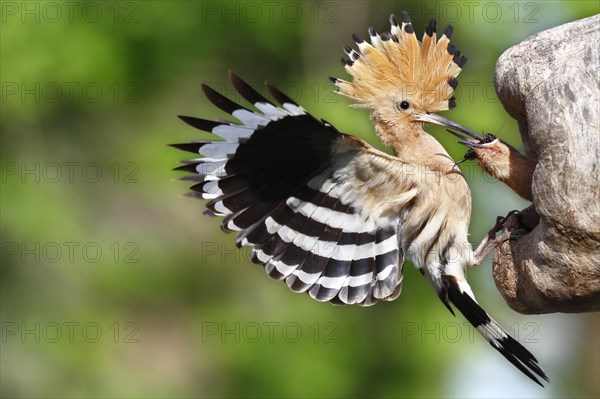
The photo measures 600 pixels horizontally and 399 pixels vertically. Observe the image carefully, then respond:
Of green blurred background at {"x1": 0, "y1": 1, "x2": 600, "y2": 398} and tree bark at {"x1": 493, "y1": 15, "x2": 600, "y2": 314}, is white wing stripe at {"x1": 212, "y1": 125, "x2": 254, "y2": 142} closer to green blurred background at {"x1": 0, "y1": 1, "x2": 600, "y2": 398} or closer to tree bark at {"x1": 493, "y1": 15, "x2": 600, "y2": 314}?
tree bark at {"x1": 493, "y1": 15, "x2": 600, "y2": 314}

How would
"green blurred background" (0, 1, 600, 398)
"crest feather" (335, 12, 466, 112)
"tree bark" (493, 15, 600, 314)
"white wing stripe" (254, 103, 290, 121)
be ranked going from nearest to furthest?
1. "tree bark" (493, 15, 600, 314)
2. "white wing stripe" (254, 103, 290, 121)
3. "crest feather" (335, 12, 466, 112)
4. "green blurred background" (0, 1, 600, 398)

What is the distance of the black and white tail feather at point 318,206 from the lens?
3.23m

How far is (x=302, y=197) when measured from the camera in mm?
3441

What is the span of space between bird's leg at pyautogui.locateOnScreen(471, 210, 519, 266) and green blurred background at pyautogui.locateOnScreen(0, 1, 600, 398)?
107 inches

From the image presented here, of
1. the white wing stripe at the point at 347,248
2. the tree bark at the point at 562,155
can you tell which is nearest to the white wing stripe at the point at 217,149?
the white wing stripe at the point at 347,248

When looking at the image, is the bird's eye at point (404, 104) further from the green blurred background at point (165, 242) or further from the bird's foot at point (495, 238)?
the green blurred background at point (165, 242)

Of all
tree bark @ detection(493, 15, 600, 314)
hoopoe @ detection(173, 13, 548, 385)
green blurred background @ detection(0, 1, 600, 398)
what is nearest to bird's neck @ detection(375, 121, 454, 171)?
hoopoe @ detection(173, 13, 548, 385)

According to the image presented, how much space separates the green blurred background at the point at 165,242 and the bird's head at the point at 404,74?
101 inches

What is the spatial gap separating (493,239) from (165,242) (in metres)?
3.62

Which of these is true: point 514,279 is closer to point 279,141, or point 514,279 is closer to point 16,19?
point 279,141

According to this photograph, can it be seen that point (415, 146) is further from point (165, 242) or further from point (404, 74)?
point (165, 242)

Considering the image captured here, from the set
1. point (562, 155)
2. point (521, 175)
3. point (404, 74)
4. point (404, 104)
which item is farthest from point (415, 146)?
point (562, 155)

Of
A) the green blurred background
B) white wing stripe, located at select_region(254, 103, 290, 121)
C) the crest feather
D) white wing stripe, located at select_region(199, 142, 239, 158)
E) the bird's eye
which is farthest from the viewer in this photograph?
the green blurred background

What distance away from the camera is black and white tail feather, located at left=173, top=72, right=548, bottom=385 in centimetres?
323
